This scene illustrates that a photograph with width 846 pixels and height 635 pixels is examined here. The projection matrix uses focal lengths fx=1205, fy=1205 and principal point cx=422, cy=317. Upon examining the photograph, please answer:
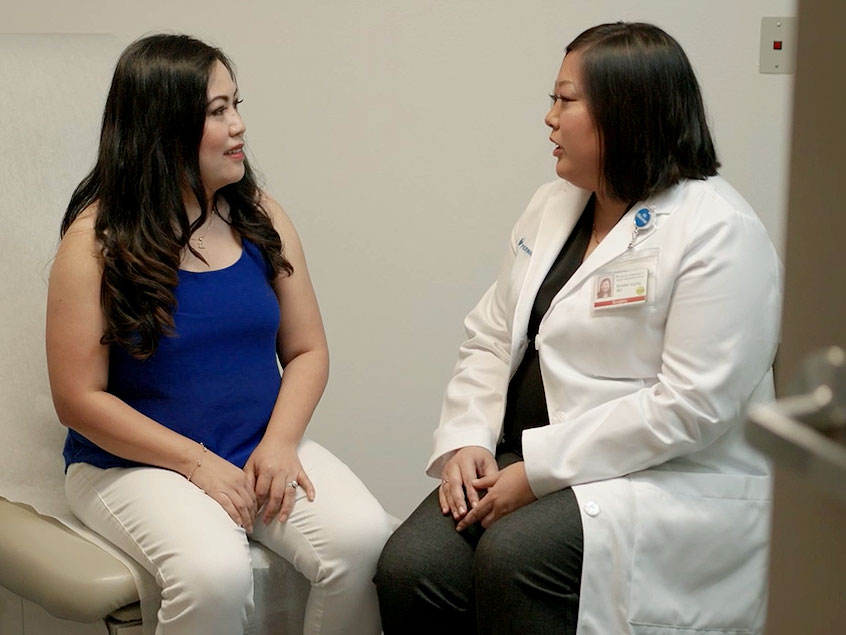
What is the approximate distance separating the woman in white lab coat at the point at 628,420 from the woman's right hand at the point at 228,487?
0.22 meters

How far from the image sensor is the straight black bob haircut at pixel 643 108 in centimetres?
184

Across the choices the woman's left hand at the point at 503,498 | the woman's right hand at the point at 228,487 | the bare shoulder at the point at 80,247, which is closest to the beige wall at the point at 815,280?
the woman's left hand at the point at 503,498

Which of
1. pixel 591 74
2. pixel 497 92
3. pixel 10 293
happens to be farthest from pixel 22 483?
pixel 497 92

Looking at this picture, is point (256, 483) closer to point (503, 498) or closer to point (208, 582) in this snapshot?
point (208, 582)

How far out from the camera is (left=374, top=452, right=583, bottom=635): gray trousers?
1.72 meters

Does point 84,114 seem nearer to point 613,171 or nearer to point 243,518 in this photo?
point 243,518

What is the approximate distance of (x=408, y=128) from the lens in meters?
2.82

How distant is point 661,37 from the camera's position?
1.87 m

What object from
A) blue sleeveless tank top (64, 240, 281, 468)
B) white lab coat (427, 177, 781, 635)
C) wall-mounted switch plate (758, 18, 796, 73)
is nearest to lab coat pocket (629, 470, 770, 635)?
white lab coat (427, 177, 781, 635)

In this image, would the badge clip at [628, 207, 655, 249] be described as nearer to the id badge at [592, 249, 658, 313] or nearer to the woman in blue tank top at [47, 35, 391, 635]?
the id badge at [592, 249, 658, 313]

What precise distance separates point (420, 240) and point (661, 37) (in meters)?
1.10

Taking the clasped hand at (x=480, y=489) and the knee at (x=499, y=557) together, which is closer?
the knee at (x=499, y=557)

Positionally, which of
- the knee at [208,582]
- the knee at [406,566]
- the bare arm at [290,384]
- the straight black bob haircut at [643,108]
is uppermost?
the straight black bob haircut at [643,108]

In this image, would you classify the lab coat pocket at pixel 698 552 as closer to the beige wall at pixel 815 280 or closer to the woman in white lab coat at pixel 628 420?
the woman in white lab coat at pixel 628 420
